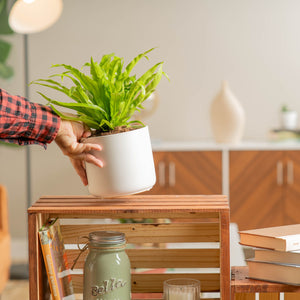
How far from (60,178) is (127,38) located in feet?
4.19

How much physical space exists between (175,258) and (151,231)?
10cm

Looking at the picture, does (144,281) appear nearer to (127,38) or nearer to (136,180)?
(136,180)

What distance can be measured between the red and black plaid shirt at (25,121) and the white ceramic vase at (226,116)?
2884 mm

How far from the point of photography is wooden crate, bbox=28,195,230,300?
1339 mm

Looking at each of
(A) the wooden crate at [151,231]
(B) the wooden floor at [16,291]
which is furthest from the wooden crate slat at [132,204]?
(B) the wooden floor at [16,291]

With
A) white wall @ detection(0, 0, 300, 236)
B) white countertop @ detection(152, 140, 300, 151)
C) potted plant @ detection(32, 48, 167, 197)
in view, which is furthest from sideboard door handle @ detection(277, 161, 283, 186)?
potted plant @ detection(32, 48, 167, 197)

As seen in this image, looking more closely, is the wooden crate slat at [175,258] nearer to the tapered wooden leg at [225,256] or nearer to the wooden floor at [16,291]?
the tapered wooden leg at [225,256]

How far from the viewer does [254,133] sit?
179 inches

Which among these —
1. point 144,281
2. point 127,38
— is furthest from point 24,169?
point 144,281

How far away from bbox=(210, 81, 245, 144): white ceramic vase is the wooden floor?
1.76m

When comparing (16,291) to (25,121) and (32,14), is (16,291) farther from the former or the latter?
(25,121)

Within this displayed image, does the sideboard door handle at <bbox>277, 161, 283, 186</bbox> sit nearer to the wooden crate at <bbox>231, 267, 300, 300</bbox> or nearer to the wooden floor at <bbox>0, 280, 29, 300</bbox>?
the wooden floor at <bbox>0, 280, 29, 300</bbox>

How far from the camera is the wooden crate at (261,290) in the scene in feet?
4.37

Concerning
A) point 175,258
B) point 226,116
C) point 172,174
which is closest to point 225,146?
point 226,116
